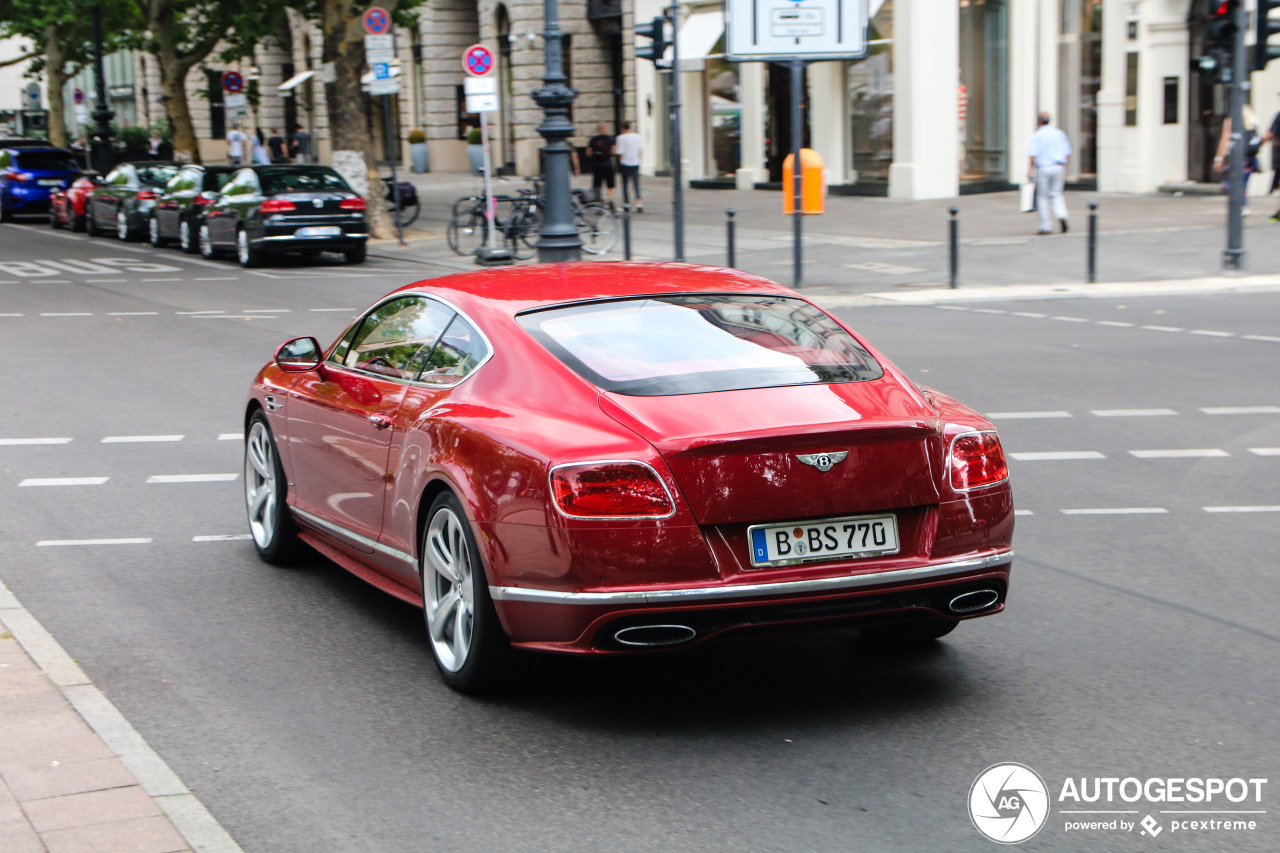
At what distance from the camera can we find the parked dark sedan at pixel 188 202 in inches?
1080

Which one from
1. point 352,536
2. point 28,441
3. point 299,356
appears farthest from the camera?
point 28,441

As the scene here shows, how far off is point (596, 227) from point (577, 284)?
19284mm

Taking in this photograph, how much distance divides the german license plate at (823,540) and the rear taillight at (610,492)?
0.30 m

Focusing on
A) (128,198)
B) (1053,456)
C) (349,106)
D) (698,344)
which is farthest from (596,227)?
(698,344)

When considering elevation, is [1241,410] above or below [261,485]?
below

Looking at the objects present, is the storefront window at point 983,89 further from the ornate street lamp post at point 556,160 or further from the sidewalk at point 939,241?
the ornate street lamp post at point 556,160

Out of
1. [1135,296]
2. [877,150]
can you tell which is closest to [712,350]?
[1135,296]

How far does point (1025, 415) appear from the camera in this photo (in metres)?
10.7

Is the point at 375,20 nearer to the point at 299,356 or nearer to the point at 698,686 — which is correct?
the point at 299,356

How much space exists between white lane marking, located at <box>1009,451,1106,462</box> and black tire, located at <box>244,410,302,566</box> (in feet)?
13.9

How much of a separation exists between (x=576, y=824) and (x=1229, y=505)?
4979 millimetres

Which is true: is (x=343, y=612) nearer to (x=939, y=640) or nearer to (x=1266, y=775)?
(x=939, y=640)

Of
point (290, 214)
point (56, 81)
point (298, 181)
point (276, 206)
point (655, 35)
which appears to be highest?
point (56, 81)

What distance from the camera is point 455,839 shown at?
160 inches
